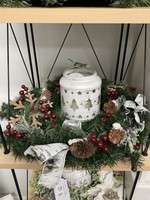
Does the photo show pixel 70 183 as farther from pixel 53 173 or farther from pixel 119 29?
pixel 119 29

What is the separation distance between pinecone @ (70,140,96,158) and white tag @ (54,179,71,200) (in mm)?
295

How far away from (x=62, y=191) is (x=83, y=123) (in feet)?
0.92

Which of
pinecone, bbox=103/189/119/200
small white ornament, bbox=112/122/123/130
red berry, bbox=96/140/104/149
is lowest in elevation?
pinecone, bbox=103/189/119/200

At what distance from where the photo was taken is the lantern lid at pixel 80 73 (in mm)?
647

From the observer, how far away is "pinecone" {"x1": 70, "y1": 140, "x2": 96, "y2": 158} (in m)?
0.55

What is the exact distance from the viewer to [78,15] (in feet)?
1.48

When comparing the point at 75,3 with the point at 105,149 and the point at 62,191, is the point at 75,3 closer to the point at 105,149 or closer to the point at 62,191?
the point at 105,149

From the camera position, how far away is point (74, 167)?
570 mm

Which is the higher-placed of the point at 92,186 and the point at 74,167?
the point at 74,167

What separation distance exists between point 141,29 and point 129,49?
0.11 meters

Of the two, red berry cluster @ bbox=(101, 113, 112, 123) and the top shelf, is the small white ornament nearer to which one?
red berry cluster @ bbox=(101, 113, 112, 123)

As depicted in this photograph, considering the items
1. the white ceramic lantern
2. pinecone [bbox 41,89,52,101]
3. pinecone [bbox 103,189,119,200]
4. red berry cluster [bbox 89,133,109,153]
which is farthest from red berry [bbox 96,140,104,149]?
pinecone [bbox 103,189,119,200]

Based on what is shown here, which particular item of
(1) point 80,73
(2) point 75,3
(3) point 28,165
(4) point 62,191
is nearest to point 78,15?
(2) point 75,3

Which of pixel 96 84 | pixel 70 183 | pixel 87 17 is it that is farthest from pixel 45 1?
pixel 70 183
